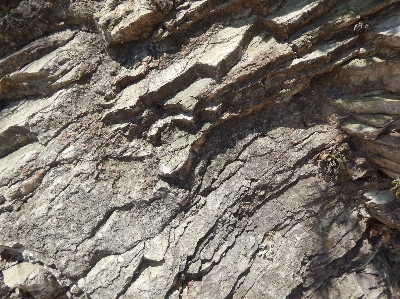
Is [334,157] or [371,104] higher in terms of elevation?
[371,104]

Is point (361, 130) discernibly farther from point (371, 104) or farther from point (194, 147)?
point (194, 147)

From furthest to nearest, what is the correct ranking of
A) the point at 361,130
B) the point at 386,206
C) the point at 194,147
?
the point at 386,206 < the point at 194,147 < the point at 361,130

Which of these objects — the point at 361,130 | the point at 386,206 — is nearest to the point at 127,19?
the point at 361,130

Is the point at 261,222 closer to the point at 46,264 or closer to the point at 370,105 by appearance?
the point at 370,105

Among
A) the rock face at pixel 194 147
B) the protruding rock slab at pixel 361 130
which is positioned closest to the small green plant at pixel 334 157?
A: the rock face at pixel 194 147

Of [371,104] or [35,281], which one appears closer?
[371,104]

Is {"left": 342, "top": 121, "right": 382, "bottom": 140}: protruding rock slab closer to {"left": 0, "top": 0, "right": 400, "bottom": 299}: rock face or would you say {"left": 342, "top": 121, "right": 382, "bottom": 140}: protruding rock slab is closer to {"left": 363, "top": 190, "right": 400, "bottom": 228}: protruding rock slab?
{"left": 0, "top": 0, "right": 400, "bottom": 299}: rock face

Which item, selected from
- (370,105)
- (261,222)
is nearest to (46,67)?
(261,222)

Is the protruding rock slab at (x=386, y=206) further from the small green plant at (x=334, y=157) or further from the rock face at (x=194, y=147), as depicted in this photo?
the small green plant at (x=334, y=157)
